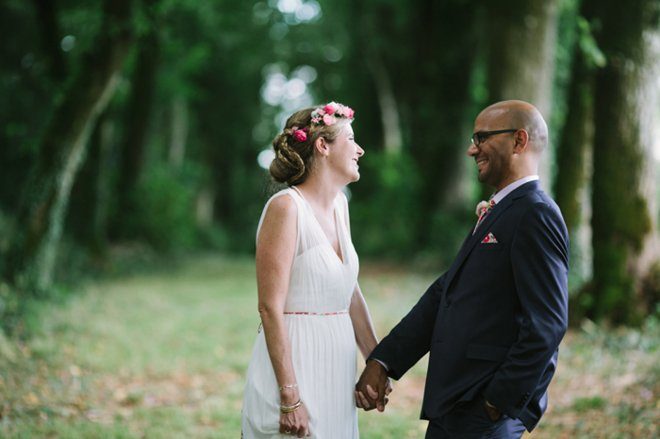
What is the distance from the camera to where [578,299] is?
9711mm

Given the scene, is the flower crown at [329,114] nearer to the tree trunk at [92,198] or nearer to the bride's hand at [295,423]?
the bride's hand at [295,423]

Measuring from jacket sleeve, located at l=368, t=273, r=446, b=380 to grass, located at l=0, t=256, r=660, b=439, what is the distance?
275cm

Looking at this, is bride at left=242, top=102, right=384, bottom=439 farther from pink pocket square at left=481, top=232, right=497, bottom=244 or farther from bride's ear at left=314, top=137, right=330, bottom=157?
pink pocket square at left=481, top=232, right=497, bottom=244

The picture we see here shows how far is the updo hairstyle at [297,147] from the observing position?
11.2 ft

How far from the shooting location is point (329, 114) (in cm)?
346

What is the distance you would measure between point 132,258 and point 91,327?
952 cm

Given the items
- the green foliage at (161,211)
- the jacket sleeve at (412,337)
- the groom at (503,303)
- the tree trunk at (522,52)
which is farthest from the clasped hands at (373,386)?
the green foliage at (161,211)

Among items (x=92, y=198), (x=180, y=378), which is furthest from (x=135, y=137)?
(x=180, y=378)

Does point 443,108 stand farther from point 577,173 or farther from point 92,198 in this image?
point 92,198

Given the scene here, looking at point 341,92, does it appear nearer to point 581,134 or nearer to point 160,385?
point 581,134

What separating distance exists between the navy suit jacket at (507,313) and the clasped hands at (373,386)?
1.13ft

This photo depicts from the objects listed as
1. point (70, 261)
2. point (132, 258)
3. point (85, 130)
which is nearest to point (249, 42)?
point (132, 258)

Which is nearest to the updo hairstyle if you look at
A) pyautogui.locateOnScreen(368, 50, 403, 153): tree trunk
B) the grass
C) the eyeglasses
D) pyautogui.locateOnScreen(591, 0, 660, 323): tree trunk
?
the eyeglasses

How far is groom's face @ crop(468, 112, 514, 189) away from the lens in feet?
9.95
